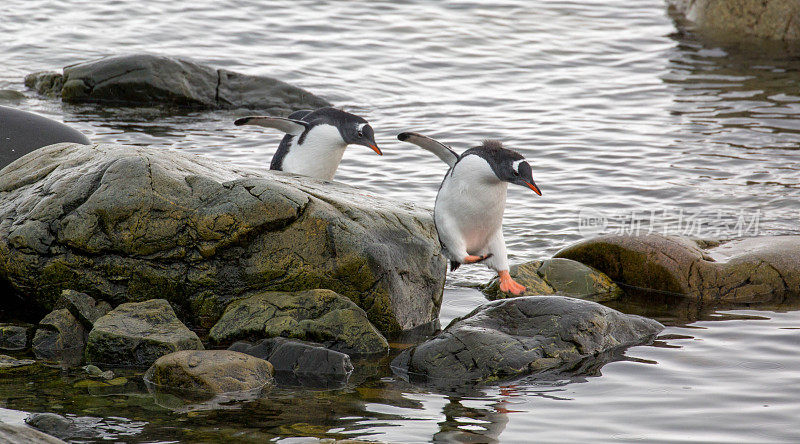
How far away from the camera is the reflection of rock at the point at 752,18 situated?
18.5m

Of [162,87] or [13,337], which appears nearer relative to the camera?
[13,337]

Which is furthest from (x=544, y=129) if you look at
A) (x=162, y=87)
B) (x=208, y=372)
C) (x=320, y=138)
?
(x=208, y=372)

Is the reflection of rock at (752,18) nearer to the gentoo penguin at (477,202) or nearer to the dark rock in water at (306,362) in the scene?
the gentoo penguin at (477,202)

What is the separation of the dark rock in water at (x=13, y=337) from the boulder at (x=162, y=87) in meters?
8.30

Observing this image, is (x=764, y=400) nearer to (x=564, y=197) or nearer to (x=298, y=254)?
(x=298, y=254)

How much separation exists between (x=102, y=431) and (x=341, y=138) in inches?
178

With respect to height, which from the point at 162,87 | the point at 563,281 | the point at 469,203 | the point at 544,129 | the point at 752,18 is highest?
the point at 752,18

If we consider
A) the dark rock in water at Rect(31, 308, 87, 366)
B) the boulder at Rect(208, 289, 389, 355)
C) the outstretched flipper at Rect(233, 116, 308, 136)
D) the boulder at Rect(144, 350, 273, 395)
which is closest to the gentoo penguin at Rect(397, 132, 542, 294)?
the boulder at Rect(208, 289, 389, 355)

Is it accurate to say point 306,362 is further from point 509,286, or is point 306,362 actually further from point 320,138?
point 320,138

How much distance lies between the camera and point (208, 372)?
5594 mm

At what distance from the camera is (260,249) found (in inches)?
263

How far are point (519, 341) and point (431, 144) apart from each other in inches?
75.8

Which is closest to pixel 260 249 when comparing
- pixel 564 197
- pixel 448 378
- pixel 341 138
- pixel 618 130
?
pixel 448 378

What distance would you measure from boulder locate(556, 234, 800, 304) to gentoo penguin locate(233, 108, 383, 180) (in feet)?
7.28
